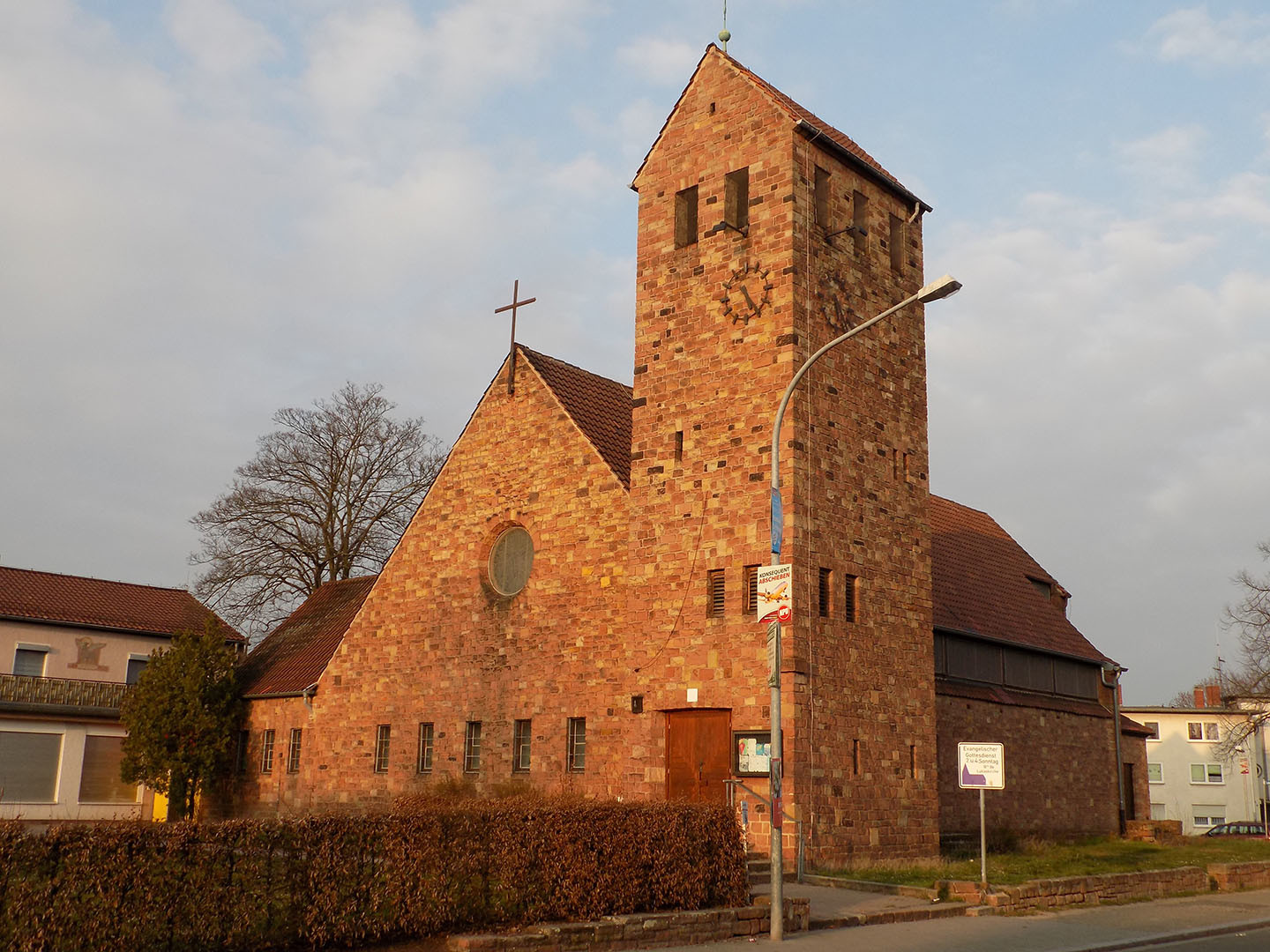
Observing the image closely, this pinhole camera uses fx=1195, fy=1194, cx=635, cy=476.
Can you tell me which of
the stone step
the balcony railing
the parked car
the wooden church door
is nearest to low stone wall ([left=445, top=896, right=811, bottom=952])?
the stone step

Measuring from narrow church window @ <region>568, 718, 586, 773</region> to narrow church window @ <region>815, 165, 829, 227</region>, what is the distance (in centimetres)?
1073

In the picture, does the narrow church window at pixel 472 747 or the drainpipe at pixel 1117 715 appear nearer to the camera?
the narrow church window at pixel 472 747

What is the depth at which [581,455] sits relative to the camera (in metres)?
25.1

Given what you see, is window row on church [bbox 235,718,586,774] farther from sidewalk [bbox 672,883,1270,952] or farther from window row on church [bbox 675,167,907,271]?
window row on church [bbox 675,167,907,271]

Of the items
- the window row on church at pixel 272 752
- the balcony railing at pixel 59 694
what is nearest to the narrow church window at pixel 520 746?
the window row on church at pixel 272 752

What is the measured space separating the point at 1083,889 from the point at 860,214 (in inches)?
504

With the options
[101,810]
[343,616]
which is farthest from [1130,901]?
[101,810]

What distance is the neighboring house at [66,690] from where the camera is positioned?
3284 centimetres

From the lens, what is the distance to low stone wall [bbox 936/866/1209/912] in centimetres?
1666

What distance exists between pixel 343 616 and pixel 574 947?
75.9 ft

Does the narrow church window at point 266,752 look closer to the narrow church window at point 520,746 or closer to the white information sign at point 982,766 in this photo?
the narrow church window at point 520,746

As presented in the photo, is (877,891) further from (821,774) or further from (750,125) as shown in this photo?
(750,125)

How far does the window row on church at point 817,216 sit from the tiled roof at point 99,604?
1833 centimetres

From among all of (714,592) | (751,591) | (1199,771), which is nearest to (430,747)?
(714,592)
